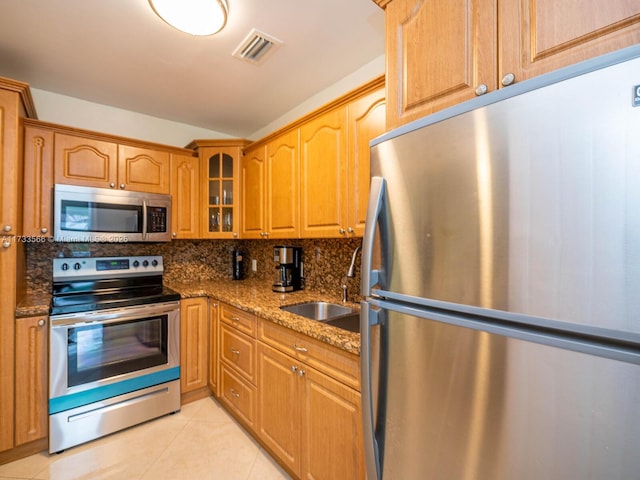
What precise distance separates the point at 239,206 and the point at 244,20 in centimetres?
151

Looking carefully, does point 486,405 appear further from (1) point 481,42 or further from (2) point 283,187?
(2) point 283,187

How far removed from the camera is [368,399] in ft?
2.99

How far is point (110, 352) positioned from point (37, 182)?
1.28m

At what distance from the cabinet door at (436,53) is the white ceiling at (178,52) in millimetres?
660

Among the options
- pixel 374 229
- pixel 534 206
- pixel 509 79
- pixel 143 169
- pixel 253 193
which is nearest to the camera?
pixel 534 206

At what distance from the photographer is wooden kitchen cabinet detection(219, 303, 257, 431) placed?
1.84m

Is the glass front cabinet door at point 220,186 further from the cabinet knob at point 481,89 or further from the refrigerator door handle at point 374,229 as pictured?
the cabinet knob at point 481,89

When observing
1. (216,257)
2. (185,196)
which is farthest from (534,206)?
(216,257)

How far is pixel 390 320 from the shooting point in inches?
33.7

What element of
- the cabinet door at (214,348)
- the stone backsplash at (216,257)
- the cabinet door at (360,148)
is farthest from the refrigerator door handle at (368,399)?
the cabinet door at (214,348)

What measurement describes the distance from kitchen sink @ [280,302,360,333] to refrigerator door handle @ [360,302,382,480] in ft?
2.48

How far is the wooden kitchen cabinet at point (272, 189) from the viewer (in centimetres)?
211

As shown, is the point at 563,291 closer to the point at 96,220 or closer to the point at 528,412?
the point at 528,412

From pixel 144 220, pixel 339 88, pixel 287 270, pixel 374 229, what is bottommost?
pixel 287 270
